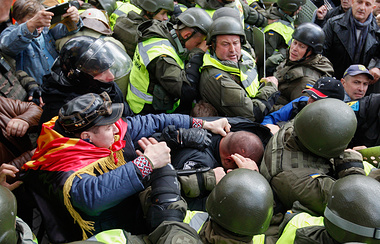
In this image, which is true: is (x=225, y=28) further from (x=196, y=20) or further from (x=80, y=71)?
(x=80, y=71)

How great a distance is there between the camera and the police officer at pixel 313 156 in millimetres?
2477

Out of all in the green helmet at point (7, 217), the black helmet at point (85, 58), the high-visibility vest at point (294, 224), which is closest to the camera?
the green helmet at point (7, 217)

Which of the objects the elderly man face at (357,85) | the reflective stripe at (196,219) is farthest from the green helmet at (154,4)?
the reflective stripe at (196,219)

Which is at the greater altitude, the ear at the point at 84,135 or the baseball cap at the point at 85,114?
the baseball cap at the point at 85,114

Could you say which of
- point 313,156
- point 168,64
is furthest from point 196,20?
point 313,156

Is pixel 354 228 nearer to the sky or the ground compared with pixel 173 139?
nearer to the sky

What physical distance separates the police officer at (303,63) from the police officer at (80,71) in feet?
7.40

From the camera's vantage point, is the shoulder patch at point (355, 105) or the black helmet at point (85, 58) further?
the shoulder patch at point (355, 105)

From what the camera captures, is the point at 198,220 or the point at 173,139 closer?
the point at 198,220

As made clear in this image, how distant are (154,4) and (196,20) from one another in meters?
0.63

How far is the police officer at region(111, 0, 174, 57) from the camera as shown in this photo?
14.7 ft

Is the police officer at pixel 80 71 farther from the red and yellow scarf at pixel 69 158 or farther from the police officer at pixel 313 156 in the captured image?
the police officer at pixel 313 156

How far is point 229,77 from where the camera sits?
3.91 metres

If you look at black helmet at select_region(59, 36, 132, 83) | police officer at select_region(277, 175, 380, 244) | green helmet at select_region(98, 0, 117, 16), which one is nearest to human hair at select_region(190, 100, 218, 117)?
black helmet at select_region(59, 36, 132, 83)
